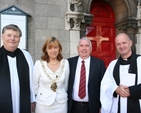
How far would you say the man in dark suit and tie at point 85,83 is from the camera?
3.63 m

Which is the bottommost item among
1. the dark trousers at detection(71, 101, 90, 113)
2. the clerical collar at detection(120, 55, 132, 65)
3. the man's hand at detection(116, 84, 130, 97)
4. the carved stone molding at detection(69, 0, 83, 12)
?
the dark trousers at detection(71, 101, 90, 113)

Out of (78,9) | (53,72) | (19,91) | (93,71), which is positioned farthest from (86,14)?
(19,91)

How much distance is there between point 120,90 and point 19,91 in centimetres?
148

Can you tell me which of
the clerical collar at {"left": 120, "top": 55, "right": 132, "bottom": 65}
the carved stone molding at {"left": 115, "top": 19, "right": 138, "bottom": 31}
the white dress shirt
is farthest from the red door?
the clerical collar at {"left": 120, "top": 55, "right": 132, "bottom": 65}

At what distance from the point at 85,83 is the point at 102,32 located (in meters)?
3.60

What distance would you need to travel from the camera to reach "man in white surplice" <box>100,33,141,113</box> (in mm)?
3160

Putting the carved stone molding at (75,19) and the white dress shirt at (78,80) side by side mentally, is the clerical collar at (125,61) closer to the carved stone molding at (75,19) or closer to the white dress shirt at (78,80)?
the white dress shirt at (78,80)

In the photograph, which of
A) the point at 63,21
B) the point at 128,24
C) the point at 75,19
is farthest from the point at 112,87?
the point at 128,24

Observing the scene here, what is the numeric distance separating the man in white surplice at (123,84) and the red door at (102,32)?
341 cm

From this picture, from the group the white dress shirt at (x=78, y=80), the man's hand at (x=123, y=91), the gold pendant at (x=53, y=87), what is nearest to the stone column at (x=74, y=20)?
the white dress shirt at (x=78, y=80)

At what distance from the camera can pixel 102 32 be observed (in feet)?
22.8

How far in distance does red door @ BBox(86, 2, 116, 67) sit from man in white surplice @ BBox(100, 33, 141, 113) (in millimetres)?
3412

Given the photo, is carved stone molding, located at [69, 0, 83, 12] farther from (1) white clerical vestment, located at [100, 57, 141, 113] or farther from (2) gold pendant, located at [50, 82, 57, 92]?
(2) gold pendant, located at [50, 82, 57, 92]

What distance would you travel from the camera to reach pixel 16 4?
5559 mm
